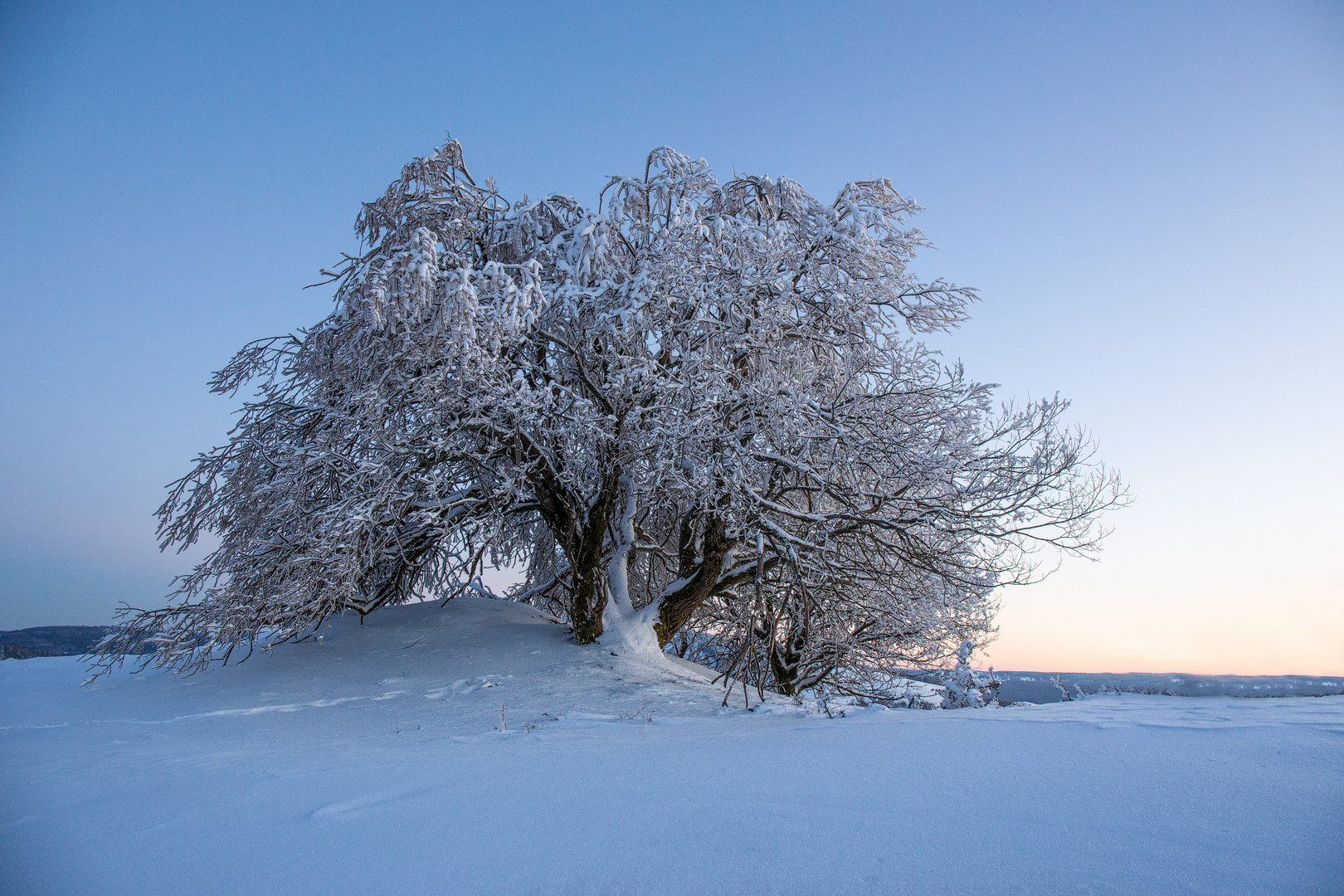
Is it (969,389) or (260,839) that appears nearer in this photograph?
(260,839)

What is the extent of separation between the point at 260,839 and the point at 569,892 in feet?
5.04

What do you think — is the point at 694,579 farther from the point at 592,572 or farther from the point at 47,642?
the point at 47,642

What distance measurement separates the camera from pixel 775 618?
7.16 m

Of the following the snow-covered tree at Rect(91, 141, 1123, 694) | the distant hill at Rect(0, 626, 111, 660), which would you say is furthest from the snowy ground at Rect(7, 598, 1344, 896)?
the distant hill at Rect(0, 626, 111, 660)

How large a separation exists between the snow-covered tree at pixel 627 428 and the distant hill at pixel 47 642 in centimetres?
448

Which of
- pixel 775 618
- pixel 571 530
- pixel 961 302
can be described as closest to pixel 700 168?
pixel 961 302

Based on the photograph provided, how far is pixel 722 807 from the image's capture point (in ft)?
9.53

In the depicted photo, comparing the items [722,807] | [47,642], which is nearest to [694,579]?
[722,807]

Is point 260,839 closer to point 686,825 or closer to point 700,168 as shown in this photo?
point 686,825

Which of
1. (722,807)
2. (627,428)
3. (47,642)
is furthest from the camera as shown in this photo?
(47,642)

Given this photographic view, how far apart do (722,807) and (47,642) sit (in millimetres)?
16741

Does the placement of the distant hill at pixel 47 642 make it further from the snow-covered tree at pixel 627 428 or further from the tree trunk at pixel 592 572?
the tree trunk at pixel 592 572

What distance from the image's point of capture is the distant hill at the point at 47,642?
11.6m

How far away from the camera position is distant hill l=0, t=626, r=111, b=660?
1159 cm
